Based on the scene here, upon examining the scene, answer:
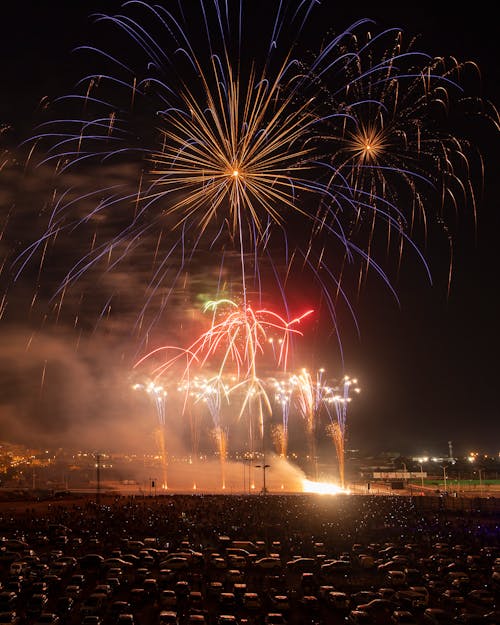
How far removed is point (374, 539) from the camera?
2511cm

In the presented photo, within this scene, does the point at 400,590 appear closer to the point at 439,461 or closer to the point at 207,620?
the point at 207,620

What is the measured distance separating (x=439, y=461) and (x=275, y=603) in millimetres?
79661

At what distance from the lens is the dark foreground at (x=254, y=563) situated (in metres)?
15.7

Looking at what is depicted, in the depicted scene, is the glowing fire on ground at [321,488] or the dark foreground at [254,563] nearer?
the dark foreground at [254,563]

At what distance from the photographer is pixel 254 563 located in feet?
66.2

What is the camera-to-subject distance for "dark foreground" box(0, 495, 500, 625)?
1571 centimetres

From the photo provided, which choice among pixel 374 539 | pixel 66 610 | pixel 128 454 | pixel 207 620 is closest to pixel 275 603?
pixel 207 620

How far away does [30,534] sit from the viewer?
26.3 m

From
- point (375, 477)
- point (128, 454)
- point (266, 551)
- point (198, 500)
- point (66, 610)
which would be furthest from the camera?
point (128, 454)

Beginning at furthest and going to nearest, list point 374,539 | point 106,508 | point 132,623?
point 106,508 → point 374,539 → point 132,623

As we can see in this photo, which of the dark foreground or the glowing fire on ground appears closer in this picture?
the dark foreground

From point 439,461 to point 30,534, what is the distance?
74.3 m

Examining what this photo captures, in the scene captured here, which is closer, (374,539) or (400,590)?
(400,590)

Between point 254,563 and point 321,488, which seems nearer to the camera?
point 254,563
